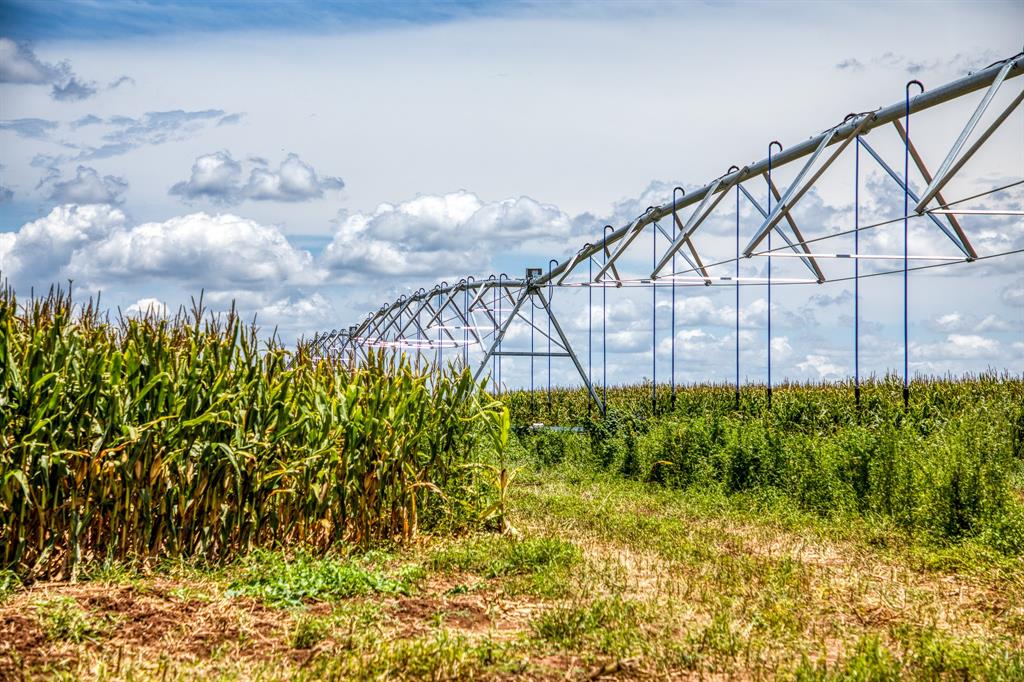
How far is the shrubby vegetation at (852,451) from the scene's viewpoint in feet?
30.4

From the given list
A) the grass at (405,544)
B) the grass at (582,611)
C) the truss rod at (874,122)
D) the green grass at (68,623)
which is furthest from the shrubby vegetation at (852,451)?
the green grass at (68,623)

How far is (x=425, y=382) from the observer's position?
9.07m

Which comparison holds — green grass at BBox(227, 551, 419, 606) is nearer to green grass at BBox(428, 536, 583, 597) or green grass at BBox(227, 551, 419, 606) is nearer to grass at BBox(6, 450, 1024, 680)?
grass at BBox(6, 450, 1024, 680)

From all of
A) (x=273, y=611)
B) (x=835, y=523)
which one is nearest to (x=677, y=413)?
(x=835, y=523)

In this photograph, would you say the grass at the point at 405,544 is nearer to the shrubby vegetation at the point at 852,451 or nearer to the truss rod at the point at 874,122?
the shrubby vegetation at the point at 852,451

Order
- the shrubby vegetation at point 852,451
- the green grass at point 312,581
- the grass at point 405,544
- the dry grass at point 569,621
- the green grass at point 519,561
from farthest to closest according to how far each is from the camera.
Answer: the shrubby vegetation at point 852,451 → the green grass at point 519,561 → the green grass at point 312,581 → the grass at point 405,544 → the dry grass at point 569,621

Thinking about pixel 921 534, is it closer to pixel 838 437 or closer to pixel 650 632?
pixel 838 437

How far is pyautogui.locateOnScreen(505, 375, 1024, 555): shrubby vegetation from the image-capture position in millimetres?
9258

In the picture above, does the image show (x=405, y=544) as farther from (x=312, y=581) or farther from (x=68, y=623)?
(x=68, y=623)

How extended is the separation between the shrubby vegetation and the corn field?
4147 mm

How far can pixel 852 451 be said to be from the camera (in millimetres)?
10812

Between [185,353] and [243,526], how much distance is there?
152 centimetres

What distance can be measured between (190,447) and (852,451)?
6.88m

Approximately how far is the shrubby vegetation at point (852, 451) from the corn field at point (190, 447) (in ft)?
13.6
